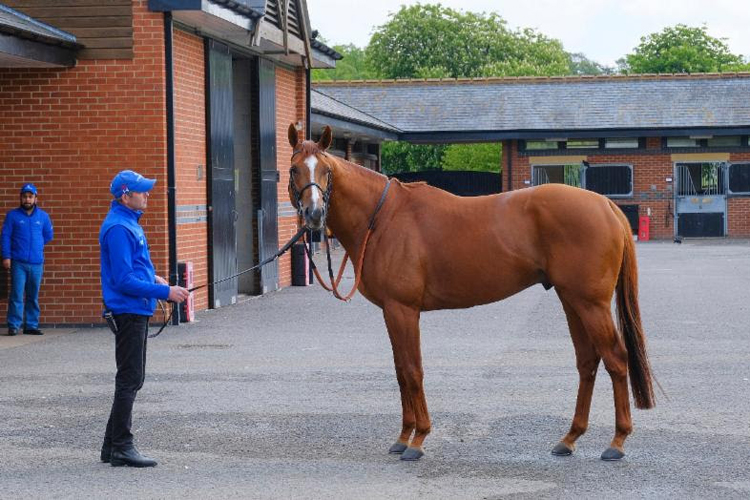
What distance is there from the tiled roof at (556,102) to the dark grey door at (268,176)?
2112cm

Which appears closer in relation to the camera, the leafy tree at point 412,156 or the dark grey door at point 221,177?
the dark grey door at point 221,177

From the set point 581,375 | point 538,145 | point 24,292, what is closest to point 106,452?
point 581,375

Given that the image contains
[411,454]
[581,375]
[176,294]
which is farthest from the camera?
[581,375]

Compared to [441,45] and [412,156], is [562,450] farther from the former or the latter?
[441,45]

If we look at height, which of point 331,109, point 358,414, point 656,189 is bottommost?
point 358,414

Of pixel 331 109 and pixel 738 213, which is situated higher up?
pixel 331 109

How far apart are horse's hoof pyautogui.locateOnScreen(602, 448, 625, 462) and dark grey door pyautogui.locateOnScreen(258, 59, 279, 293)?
42.5ft

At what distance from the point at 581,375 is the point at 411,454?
123 centimetres

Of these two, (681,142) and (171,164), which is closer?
(171,164)

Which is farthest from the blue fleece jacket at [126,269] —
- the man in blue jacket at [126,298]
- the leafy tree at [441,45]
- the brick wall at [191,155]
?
the leafy tree at [441,45]

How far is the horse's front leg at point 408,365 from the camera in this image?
753 centimetres

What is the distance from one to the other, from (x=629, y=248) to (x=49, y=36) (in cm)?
889

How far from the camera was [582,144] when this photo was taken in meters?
41.3

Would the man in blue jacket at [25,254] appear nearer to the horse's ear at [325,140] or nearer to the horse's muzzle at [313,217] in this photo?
the horse's ear at [325,140]
